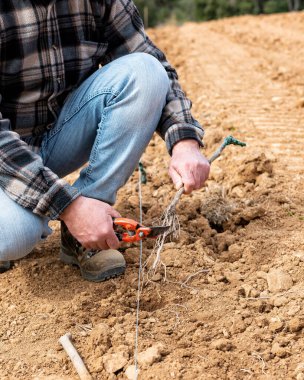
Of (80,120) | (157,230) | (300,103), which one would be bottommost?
(300,103)

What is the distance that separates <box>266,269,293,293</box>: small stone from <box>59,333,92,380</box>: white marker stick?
816 millimetres

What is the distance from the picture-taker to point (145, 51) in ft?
8.42

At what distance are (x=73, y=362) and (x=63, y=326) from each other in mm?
242

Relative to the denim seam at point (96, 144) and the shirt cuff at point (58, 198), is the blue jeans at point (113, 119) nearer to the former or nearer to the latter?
the denim seam at point (96, 144)

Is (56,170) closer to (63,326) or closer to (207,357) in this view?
(63,326)

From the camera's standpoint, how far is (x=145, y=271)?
2395 mm

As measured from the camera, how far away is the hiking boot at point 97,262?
7.68ft

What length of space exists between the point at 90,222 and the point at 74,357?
1.51ft

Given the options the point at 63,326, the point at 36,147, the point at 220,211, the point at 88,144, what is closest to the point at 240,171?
the point at 220,211

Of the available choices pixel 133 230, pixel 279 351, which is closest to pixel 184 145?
pixel 133 230

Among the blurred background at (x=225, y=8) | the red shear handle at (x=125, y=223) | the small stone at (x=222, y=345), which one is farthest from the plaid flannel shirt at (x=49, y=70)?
the blurred background at (x=225, y=8)

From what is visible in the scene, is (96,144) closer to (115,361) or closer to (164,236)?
(164,236)

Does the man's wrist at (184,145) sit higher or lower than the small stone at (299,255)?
higher

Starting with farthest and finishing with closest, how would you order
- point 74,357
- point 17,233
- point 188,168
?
point 188,168 < point 17,233 < point 74,357
